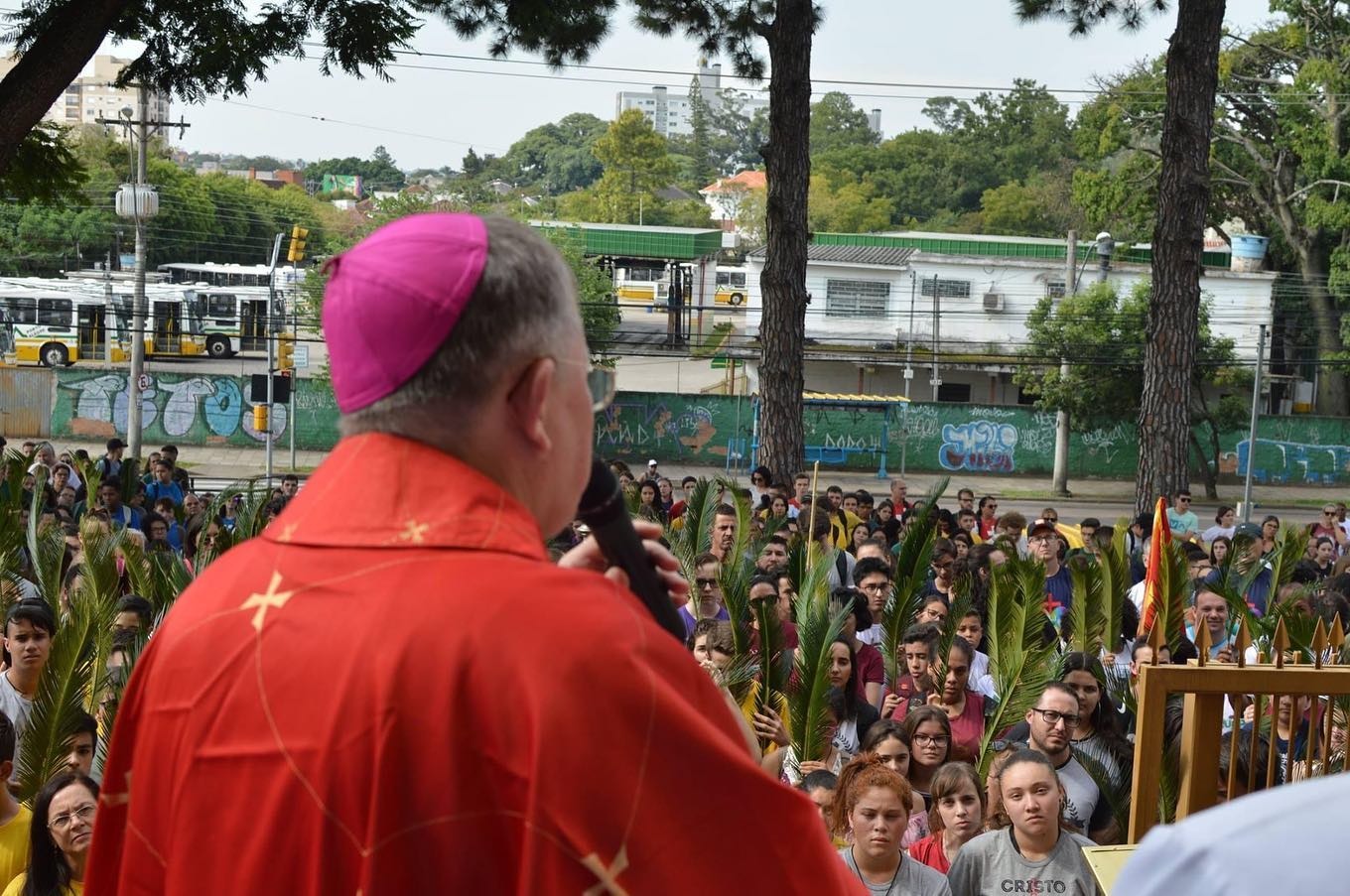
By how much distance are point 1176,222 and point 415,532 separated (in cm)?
1552

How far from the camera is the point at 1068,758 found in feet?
21.1

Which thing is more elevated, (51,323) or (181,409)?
(51,323)

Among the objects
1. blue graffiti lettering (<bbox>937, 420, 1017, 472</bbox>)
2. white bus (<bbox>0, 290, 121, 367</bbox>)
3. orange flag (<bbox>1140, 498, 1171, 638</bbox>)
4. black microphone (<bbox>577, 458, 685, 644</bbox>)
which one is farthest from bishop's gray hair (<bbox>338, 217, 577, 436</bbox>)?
white bus (<bbox>0, 290, 121, 367</bbox>)

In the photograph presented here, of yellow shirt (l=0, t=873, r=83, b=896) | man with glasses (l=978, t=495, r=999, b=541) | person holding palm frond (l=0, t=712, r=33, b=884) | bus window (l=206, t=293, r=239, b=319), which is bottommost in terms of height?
man with glasses (l=978, t=495, r=999, b=541)

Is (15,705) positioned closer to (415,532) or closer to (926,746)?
(926,746)

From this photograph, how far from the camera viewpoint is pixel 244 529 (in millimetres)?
11062

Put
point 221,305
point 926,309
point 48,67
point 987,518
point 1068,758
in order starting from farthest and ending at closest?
point 221,305 < point 926,309 < point 987,518 < point 48,67 < point 1068,758

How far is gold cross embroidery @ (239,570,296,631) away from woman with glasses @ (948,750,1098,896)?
4.26 m

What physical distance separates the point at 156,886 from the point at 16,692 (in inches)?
249

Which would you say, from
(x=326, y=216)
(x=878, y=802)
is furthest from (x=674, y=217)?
(x=878, y=802)

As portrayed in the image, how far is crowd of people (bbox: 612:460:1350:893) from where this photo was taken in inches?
203

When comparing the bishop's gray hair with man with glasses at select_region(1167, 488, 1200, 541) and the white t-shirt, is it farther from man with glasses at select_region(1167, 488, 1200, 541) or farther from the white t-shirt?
man with glasses at select_region(1167, 488, 1200, 541)

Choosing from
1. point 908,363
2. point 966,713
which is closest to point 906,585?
point 966,713

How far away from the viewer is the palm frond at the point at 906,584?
30.7 feet
